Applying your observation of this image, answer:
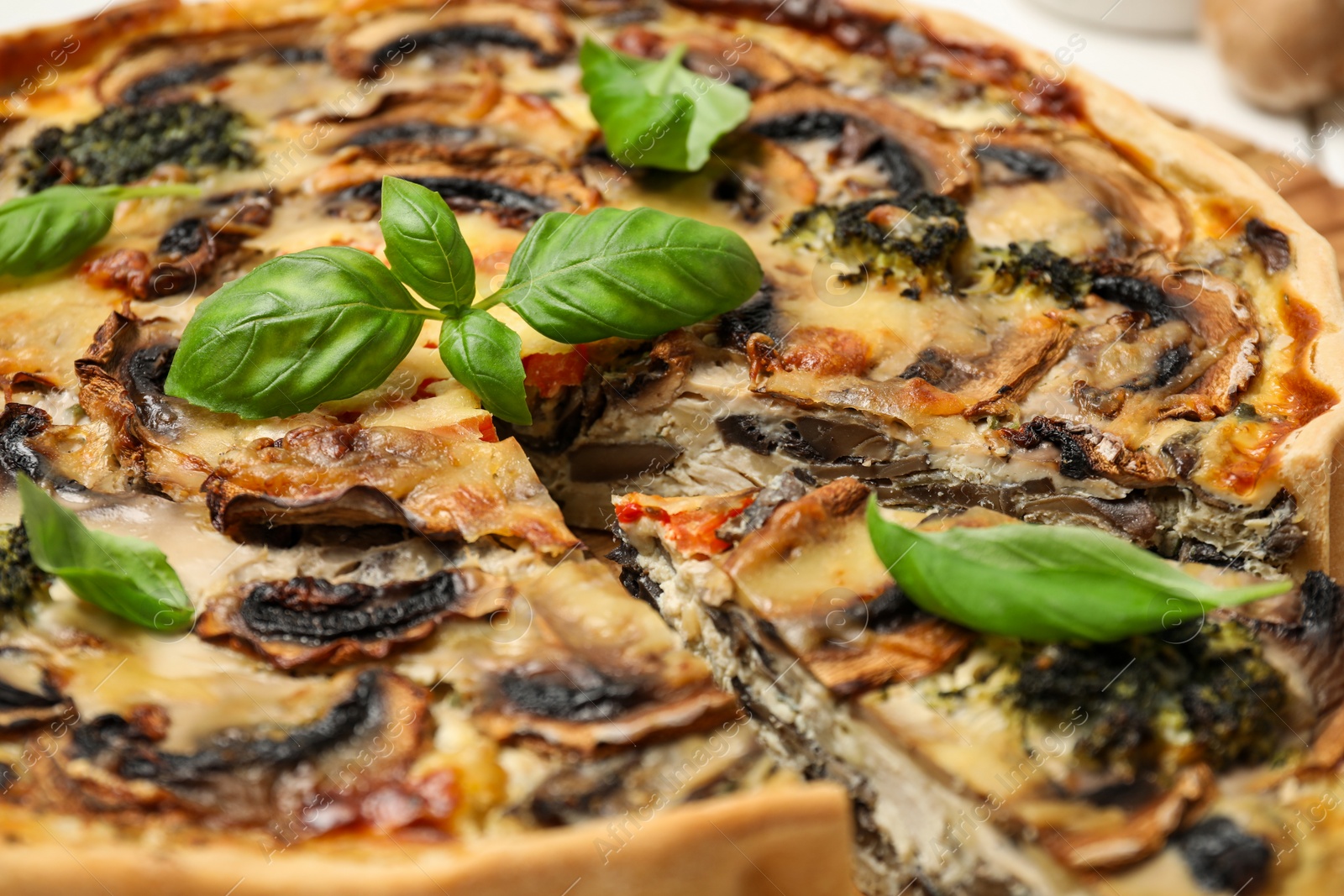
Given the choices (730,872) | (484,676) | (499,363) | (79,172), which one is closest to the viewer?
(730,872)

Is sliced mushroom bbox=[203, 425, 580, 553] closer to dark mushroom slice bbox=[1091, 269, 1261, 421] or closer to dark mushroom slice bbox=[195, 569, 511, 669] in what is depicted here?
dark mushroom slice bbox=[195, 569, 511, 669]

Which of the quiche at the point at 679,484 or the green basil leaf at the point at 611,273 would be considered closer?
the quiche at the point at 679,484

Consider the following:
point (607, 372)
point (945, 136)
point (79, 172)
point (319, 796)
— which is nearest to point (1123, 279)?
point (945, 136)

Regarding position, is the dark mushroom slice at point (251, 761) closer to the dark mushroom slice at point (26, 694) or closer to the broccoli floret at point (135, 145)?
the dark mushroom slice at point (26, 694)

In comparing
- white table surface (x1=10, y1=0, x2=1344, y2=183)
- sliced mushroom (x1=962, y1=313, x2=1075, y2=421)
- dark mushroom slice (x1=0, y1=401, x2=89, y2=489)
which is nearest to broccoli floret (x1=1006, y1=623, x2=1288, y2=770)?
sliced mushroom (x1=962, y1=313, x2=1075, y2=421)

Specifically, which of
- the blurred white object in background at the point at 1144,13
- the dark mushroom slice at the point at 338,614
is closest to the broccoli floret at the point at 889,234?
the dark mushroom slice at the point at 338,614

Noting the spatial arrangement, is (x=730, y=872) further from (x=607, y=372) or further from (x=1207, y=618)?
(x=607, y=372)
